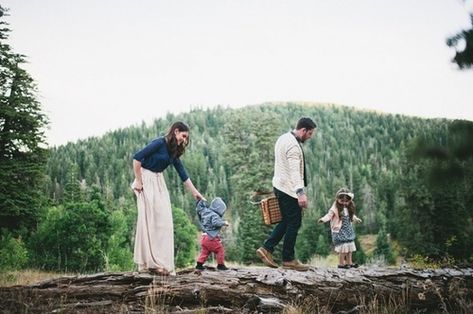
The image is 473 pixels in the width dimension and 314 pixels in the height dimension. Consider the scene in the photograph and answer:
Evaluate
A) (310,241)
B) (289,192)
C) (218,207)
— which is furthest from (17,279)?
(310,241)

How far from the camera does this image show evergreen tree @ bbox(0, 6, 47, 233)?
739 inches

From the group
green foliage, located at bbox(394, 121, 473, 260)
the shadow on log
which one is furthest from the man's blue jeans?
green foliage, located at bbox(394, 121, 473, 260)

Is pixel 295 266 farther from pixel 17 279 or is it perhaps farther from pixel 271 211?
pixel 17 279

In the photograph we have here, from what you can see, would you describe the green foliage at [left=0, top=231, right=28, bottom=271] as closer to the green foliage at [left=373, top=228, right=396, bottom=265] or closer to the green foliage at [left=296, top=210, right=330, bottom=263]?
the green foliage at [left=373, top=228, right=396, bottom=265]

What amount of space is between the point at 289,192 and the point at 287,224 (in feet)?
1.63

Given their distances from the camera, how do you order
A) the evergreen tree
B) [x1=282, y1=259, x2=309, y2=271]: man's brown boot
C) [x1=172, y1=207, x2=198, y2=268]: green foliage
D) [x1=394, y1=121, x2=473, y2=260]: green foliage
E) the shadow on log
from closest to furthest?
the shadow on log
[x1=282, y1=259, x2=309, y2=271]: man's brown boot
the evergreen tree
[x1=394, y1=121, x2=473, y2=260]: green foliage
[x1=172, y1=207, x2=198, y2=268]: green foliage

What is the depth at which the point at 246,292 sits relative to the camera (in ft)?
16.8

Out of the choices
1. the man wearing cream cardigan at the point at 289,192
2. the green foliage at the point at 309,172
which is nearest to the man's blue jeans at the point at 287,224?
the man wearing cream cardigan at the point at 289,192

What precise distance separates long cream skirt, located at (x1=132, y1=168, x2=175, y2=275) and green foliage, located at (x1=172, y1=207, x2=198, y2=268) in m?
39.6

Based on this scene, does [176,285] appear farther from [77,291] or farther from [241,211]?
[241,211]

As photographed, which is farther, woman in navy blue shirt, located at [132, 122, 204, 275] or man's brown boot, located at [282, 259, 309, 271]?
man's brown boot, located at [282, 259, 309, 271]

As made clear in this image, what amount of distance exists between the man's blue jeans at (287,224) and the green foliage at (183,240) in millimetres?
39201

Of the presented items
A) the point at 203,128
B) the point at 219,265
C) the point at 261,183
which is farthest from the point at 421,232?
the point at 203,128

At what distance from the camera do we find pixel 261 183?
1852 inches
